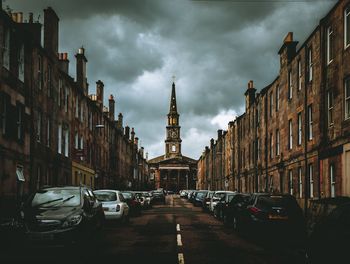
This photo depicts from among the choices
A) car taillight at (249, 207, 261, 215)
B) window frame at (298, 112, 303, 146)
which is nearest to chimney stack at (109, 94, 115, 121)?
window frame at (298, 112, 303, 146)

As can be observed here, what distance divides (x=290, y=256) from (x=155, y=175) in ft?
526

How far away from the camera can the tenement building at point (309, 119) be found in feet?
71.9

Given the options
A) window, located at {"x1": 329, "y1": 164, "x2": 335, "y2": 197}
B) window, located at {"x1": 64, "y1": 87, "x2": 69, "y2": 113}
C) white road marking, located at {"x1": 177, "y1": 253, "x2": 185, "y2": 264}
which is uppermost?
window, located at {"x1": 64, "y1": 87, "x2": 69, "y2": 113}

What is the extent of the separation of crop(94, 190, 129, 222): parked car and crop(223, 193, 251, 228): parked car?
4.68 metres

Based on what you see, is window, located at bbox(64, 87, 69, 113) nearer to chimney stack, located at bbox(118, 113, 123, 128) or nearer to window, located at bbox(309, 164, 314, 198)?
window, located at bbox(309, 164, 314, 198)

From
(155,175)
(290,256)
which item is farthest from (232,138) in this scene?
(155,175)

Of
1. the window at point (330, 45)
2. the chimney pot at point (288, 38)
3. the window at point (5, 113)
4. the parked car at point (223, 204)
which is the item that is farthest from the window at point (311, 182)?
the window at point (5, 113)

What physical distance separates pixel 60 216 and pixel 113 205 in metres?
10.1

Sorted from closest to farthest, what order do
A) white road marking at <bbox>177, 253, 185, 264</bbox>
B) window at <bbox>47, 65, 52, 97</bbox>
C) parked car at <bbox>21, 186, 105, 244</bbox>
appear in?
white road marking at <bbox>177, 253, 185, 264</bbox>
parked car at <bbox>21, 186, 105, 244</bbox>
window at <bbox>47, 65, 52, 97</bbox>

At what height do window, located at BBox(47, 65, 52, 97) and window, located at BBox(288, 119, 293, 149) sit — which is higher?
window, located at BBox(47, 65, 52, 97)

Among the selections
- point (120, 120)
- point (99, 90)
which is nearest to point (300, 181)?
point (99, 90)

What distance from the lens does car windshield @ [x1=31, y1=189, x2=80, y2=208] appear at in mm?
14883

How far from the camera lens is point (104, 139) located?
5641 centimetres

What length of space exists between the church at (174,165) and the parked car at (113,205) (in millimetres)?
140419
